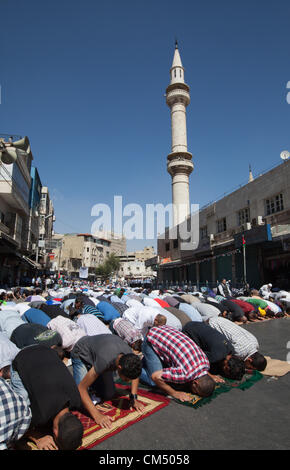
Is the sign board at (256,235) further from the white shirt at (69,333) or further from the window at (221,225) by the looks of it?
the white shirt at (69,333)

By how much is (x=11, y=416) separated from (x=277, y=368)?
4076mm

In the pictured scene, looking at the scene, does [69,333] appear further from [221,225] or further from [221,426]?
[221,225]

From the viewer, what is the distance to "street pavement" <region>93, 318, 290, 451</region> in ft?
8.40

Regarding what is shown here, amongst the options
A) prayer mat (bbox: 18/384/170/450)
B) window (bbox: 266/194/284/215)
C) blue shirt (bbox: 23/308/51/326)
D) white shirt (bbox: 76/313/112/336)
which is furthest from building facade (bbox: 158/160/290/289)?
prayer mat (bbox: 18/384/170/450)

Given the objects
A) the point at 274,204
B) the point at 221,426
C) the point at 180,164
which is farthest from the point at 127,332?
the point at 180,164

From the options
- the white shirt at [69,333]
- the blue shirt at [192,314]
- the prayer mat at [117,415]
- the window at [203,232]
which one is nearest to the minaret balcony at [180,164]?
the window at [203,232]

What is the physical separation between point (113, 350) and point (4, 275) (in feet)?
76.6

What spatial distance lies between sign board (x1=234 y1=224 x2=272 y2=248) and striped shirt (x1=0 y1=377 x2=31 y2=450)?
15.1m

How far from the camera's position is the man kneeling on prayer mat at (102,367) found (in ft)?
9.57

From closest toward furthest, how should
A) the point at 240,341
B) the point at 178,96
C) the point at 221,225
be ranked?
1. the point at 240,341
2. the point at 221,225
3. the point at 178,96

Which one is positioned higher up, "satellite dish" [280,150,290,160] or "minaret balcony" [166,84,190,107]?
"minaret balcony" [166,84,190,107]

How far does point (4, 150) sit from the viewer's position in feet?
54.8

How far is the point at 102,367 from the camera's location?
3.02m

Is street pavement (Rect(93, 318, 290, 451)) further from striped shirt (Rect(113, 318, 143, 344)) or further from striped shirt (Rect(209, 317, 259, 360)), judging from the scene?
striped shirt (Rect(113, 318, 143, 344))
